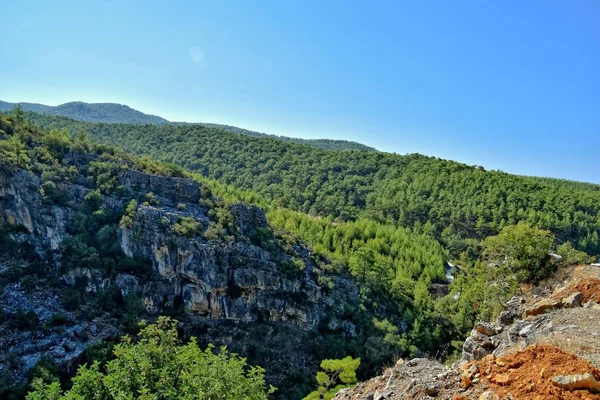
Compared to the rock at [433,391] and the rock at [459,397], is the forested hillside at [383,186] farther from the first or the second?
the rock at [459,397]

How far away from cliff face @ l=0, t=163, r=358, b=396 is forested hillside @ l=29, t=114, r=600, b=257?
5100 cm

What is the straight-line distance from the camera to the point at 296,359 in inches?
1767

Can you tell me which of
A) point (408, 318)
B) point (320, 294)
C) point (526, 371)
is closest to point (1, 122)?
point (320, 294)

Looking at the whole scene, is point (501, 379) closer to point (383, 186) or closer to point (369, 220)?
point (369, 220)

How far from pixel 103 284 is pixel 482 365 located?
1710 inches

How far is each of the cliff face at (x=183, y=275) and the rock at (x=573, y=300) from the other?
33.0 meters

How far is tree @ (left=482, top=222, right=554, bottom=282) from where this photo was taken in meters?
24.1

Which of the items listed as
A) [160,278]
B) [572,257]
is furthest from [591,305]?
[160,278]

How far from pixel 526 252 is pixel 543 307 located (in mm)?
9760

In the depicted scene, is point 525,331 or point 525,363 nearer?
point 525,363

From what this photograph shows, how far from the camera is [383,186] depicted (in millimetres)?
114438

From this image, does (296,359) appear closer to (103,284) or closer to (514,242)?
(103,284)

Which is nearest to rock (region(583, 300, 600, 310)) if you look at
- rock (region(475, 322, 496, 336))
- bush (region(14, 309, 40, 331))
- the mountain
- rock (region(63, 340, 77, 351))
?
rock (region(475, 322, 496, 336))

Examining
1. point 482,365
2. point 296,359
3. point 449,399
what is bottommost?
point 296,359
